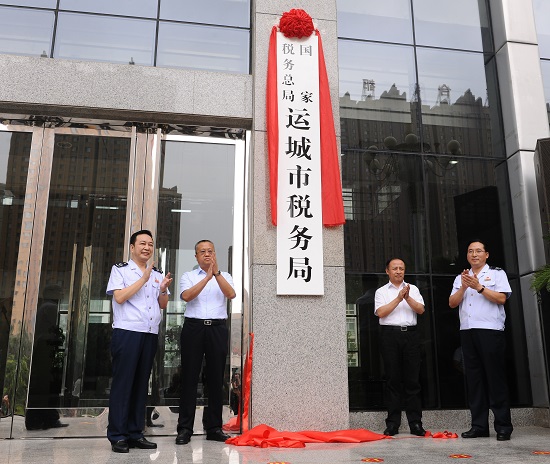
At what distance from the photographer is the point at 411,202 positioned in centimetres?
585

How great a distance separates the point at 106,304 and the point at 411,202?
3.30 m

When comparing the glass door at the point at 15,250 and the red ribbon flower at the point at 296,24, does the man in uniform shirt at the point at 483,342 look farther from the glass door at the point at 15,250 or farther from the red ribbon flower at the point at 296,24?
the glass door at the point at 15,250

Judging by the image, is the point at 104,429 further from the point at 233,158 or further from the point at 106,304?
the point at 233,158

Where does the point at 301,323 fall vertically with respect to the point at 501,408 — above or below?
above

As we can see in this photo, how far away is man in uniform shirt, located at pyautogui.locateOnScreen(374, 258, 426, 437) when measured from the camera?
4.71 metres

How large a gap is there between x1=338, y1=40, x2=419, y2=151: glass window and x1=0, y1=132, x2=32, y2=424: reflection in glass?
129 inches

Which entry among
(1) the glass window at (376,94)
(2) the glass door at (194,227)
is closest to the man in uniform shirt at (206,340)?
(2) the glass door at (194,227)

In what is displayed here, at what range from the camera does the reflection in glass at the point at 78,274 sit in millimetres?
4824

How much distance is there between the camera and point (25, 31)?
5.49m

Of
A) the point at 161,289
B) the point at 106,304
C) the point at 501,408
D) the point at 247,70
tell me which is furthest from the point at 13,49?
the point at 501,408

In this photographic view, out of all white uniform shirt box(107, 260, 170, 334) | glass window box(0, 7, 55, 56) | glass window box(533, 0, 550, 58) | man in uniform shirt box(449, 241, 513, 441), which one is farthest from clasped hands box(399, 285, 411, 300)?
glass window box(0, 7, 55, 56)

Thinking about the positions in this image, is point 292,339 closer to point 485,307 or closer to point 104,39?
point 485,307

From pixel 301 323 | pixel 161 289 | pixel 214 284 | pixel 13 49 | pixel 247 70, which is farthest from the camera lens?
pixel 247 70

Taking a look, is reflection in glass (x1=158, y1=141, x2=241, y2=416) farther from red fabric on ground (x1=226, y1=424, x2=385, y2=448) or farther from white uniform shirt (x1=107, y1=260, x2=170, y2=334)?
white uniform shirt (x1=107, y1=260, x2=170, y2=334)
